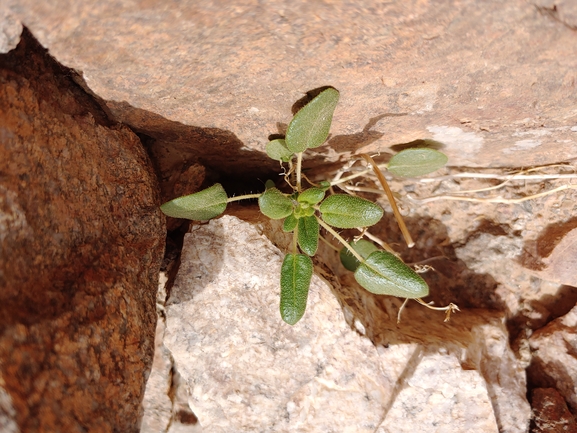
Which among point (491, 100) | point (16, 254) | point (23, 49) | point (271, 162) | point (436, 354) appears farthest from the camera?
point (271, 162)

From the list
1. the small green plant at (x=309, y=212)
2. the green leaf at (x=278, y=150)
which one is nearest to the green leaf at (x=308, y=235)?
the small green plant at (x=309, y=212)

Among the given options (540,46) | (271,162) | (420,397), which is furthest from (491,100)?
(420,397)

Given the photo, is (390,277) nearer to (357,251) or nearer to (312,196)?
(357,251)

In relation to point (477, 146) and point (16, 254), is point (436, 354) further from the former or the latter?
point (16, 254)

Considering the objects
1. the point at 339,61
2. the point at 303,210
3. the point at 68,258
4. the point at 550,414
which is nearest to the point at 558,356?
the point at 550,414

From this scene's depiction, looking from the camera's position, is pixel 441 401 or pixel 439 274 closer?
pixel 441 401

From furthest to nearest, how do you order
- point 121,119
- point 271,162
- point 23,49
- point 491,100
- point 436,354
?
point 271,162
point 436,354
point 121,119
point 491,100
point 23,49

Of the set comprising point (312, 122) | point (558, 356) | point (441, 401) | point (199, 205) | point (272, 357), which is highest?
point (312, 122)
